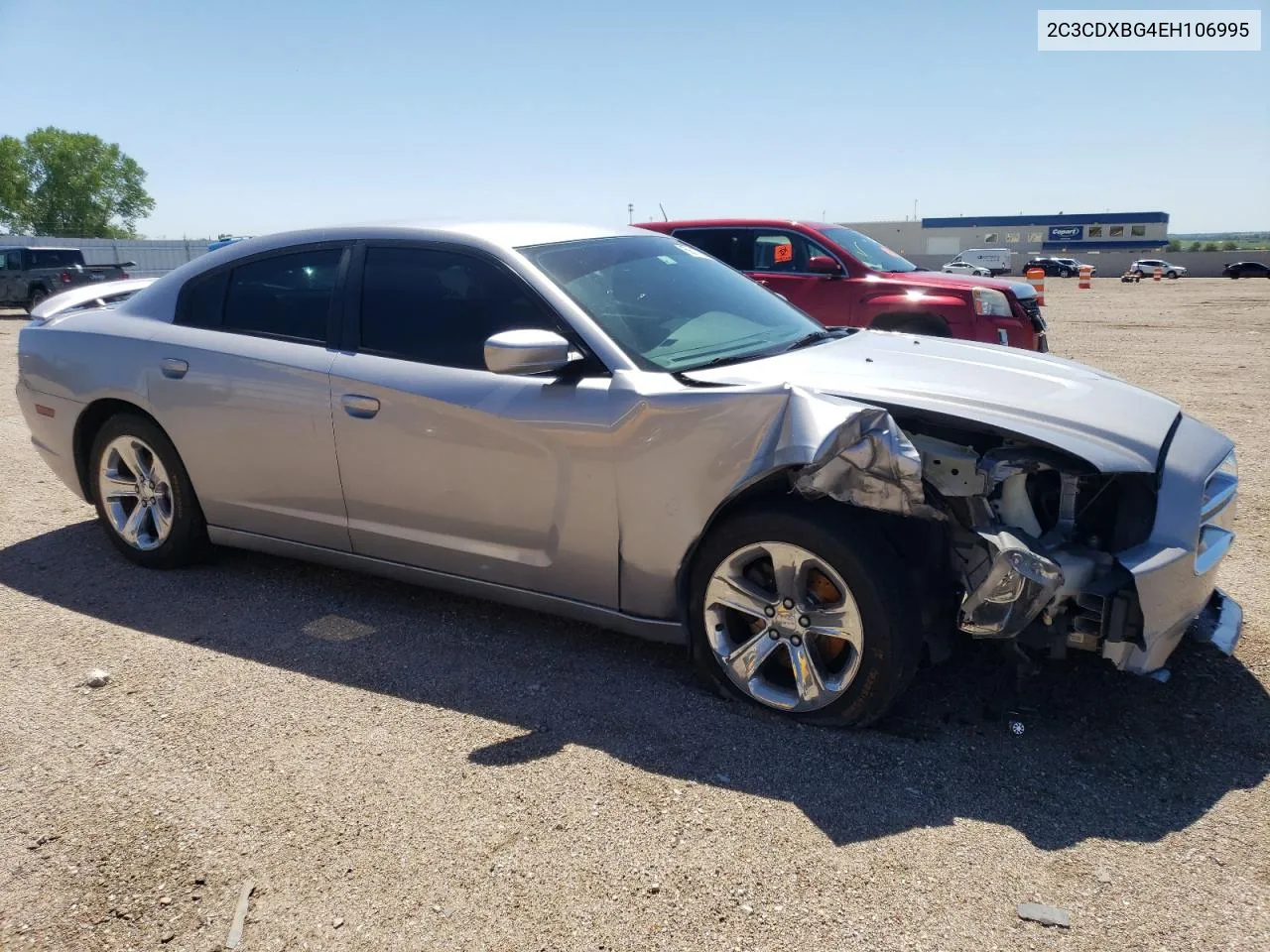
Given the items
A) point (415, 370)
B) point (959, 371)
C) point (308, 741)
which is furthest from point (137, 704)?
point (959, 371)

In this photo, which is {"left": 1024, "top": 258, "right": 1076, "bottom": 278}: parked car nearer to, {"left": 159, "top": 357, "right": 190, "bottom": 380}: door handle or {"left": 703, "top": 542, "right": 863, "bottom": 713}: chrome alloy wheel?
{"left": 159, "top": 357, "right": 190, "bottom": 380}: door handle

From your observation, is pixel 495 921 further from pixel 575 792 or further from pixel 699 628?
pixel 699 628

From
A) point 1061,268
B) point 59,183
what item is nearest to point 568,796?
point 1061,268

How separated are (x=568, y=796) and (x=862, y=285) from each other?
742cm

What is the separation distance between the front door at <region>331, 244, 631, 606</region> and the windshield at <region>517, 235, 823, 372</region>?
204 mm

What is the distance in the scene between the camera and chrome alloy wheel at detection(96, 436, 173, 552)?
4758 millimetres

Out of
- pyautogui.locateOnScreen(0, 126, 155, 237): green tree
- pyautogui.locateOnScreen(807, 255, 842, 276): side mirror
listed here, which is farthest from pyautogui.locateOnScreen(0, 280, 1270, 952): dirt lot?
pyautogui.locateOnScreen(0, 126, 155, 237): green tree

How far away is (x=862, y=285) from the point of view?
9.36 m

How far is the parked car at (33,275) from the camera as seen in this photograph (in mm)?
24562

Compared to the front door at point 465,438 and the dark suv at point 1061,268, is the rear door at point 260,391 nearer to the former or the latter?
the front door at point 465,438

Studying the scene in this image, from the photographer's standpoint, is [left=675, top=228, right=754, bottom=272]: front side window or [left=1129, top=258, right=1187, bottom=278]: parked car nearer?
[left=675, top=228, right=754, bottom=272]: front side window

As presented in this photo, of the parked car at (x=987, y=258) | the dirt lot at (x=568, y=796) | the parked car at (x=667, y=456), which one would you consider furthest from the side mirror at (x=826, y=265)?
the parked car at (x=987, y=258)

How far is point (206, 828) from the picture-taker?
2807 mm

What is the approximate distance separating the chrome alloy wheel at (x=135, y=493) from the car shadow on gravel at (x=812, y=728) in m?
0.38
